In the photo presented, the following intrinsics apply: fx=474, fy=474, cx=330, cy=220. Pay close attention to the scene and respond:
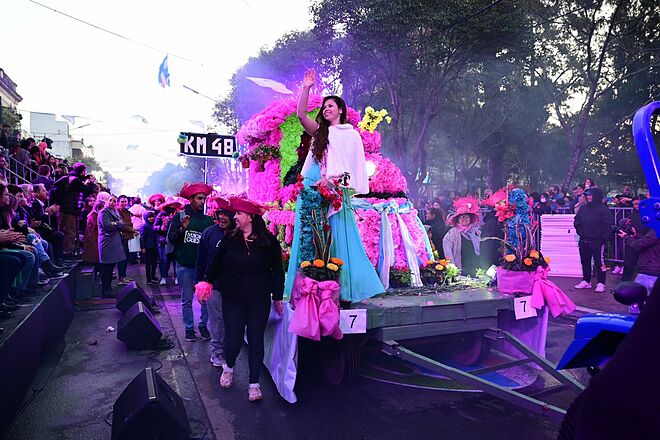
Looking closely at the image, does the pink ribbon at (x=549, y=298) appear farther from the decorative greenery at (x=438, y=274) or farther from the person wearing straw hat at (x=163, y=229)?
the person wearing straw hat at (x=163, y=229)

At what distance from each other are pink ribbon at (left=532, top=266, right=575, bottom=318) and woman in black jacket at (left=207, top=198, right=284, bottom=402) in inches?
115

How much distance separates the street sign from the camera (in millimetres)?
10781

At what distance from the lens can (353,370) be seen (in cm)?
509

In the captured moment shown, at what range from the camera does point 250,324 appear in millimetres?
5031

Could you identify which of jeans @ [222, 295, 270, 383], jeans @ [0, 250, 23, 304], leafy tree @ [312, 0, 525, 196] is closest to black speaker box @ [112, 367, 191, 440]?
jeans @ [222, 295, 270, 383]

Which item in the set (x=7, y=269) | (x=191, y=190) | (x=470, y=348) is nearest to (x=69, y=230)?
(x=191, y=190)

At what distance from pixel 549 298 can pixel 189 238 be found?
16.0 feet

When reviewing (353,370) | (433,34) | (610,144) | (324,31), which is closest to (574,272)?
(353,370)

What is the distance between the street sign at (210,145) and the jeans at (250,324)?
6.42 metres

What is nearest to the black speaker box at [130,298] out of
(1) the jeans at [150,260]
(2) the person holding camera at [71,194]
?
(2) the person holding camera at [71,194]

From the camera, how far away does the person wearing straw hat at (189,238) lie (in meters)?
6.99

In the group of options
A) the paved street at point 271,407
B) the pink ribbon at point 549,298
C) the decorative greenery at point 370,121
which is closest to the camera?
the paved street at point 271,407

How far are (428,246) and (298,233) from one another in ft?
9.57

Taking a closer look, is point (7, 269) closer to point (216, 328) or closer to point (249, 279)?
point (216, 328)
